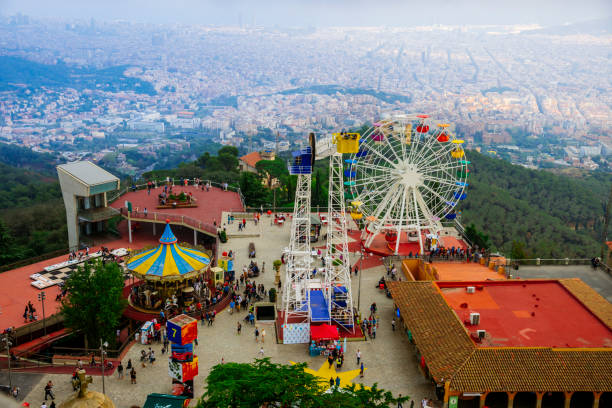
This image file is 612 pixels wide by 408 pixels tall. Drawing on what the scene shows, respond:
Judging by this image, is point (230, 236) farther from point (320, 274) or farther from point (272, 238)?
point (320, 274)

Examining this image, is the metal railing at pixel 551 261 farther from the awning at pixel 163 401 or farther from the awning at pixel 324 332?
the awning at pixel 163 401

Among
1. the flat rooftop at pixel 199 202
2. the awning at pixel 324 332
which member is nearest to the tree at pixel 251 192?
the flat rooftop at pixel 199 202

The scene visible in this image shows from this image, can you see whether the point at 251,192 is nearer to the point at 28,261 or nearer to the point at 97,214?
the point at 97,214

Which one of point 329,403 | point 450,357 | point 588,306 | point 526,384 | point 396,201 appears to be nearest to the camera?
point 329,403

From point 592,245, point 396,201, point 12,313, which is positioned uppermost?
point 396,201

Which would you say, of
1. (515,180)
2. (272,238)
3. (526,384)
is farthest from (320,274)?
(515,180)

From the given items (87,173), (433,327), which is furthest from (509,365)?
(87,173)
